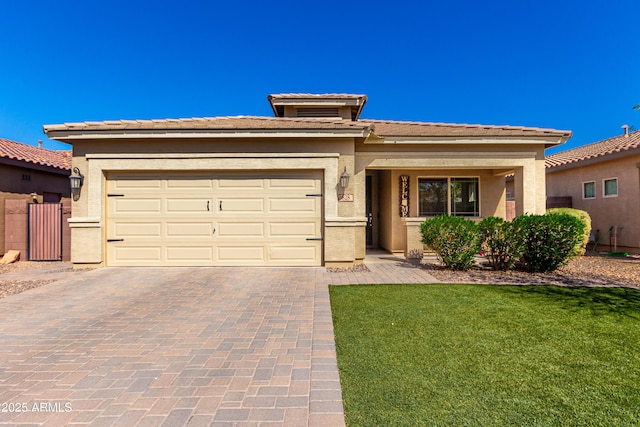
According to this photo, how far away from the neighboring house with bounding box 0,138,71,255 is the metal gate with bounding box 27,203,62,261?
1.50 ft

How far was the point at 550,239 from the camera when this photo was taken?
6984mm

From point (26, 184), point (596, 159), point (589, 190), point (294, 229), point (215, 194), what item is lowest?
point (294, 229)

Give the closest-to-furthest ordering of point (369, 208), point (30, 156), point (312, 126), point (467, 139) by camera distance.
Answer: point (312, 126) → point (467, 139) → point (30, 156) → point (369, 208)

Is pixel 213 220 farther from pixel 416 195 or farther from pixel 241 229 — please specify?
pixel 416 195

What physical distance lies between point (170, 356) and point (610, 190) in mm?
14401

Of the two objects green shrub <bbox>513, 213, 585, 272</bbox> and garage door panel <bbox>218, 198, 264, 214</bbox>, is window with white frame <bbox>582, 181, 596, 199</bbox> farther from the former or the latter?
garage door panel <bbox>218, 198, 264, 214</bbox>

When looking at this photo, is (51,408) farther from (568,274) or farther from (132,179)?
(568,274)

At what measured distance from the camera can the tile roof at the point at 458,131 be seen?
28.4 ft

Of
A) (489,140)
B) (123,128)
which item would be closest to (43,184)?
(123,128)

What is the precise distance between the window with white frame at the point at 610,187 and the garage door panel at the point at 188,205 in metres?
13.5

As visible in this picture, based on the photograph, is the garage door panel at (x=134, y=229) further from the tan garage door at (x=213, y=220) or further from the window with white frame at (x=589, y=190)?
the window with white frame at (x=589, y=190)

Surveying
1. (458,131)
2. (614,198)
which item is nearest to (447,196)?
(458,131)

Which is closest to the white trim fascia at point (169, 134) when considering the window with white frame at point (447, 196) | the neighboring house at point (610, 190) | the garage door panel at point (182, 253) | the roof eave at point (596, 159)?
the garage door panel at point (182, 253)

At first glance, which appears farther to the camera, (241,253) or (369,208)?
(369,208)
